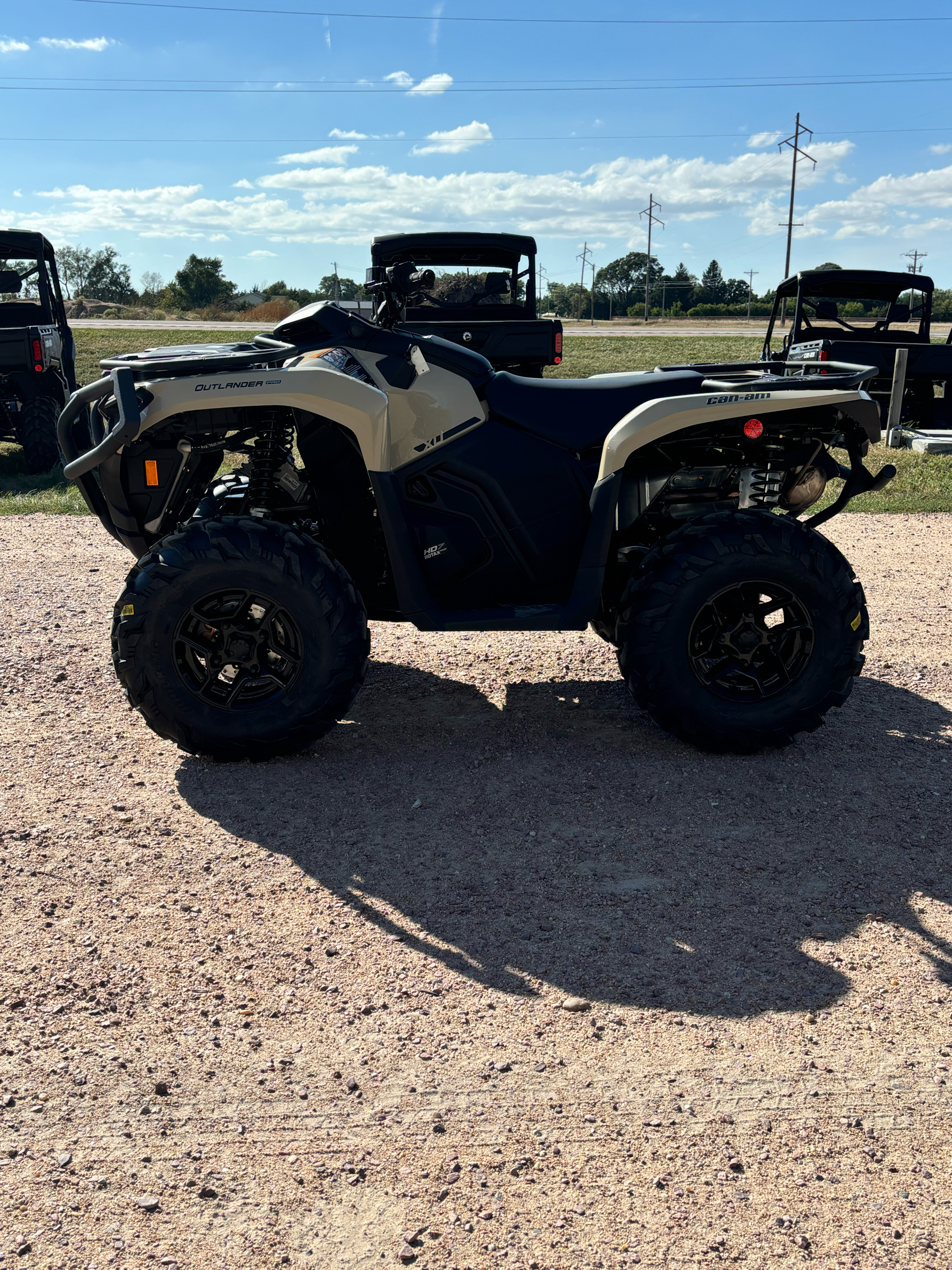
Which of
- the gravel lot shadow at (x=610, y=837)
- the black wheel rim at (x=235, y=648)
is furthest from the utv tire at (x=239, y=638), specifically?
the gravel lot shadow at (x=610, y=837)

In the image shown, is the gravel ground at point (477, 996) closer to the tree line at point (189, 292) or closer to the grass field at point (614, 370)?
the grass field at point (614, 370)

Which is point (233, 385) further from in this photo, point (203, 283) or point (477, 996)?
point (203, 283)

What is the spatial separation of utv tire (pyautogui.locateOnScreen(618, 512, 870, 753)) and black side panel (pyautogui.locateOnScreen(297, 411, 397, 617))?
1031 millimetres

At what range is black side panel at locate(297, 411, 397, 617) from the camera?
4.25 metres

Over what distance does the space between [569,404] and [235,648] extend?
161 centimetres

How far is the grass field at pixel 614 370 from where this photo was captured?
959 centimetres

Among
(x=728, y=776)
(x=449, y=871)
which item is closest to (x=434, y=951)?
(x=449, y=871)

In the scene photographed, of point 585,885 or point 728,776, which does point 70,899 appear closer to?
point 585,885

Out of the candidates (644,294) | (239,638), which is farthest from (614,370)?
(644,294)

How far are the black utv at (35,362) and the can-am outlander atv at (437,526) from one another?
25.4 ft

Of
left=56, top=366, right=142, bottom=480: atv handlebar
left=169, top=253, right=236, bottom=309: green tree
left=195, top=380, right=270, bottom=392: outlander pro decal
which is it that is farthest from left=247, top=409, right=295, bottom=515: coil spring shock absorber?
left=169, top=253, right=236, bottom=309: green tree

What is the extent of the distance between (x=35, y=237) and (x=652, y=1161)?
13.0 m

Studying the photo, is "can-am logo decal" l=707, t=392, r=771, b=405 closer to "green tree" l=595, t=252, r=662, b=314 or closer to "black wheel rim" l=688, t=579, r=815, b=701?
"black wheel rim" l=688, t=579, r=815, b=701

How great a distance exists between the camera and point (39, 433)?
11461mm
